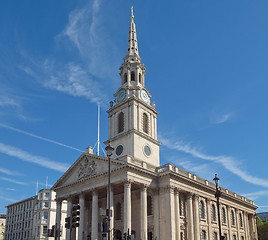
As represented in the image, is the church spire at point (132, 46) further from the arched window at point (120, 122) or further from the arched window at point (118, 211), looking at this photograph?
the arched window at point (118, 211)

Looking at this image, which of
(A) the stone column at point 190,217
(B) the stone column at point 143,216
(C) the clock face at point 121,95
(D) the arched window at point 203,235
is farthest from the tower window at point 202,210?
(C) the clock face at point 121,95

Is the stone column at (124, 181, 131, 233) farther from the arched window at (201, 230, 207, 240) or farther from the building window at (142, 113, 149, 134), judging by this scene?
the building window at (142, 113, 149, 134)

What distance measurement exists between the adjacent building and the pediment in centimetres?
2806

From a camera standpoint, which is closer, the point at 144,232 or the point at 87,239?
the point at 144,232

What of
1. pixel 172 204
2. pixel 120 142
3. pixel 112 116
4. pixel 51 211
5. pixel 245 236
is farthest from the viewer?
pixel 51 211

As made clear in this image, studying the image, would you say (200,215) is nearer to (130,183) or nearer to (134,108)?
(130,183)

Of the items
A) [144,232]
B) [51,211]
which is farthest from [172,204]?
[51,211]

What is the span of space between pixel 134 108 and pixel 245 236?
31251 mm

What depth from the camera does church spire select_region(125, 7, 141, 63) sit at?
58.5 meters

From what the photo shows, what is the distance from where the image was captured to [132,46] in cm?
6072

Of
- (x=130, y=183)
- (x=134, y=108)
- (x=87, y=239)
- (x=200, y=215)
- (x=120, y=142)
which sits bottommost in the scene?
(x=87, y=239)

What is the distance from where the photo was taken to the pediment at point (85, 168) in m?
43.4

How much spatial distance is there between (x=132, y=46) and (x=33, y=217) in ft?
170

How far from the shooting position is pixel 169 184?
1684 inches
